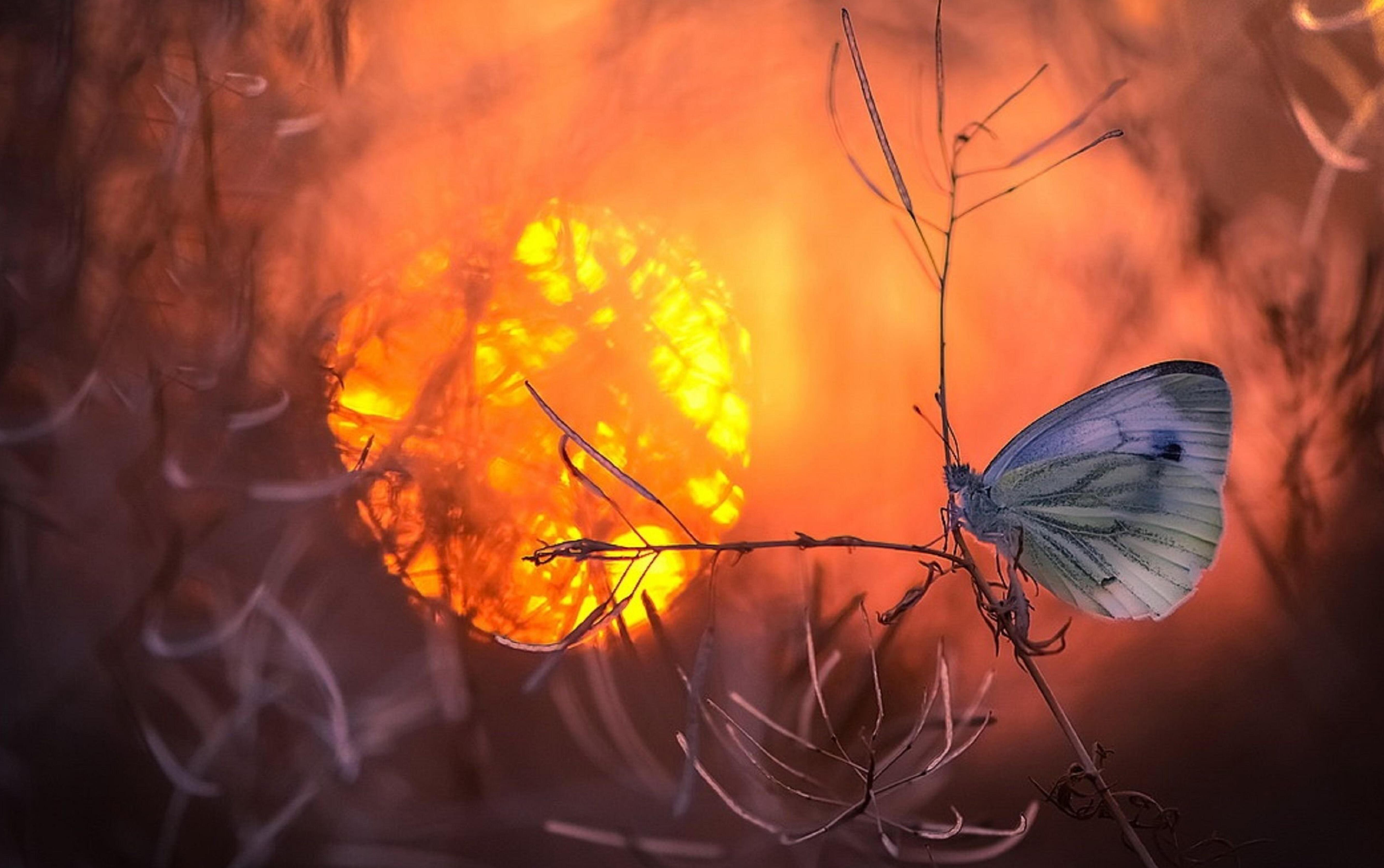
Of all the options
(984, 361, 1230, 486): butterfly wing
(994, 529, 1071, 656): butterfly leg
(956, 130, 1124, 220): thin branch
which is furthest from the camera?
(956, 130, 1124, 220): thin branch

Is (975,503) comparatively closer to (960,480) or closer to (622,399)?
(960,480)

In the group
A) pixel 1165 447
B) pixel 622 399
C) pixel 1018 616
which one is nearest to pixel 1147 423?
pixel 1165 447

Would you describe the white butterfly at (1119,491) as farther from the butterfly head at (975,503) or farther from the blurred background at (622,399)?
the blurred background at (622,399)

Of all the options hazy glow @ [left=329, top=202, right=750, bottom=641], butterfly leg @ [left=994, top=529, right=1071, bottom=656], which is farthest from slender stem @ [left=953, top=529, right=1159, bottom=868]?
hazy glow @ [left=329, top=202, right=750, bottom=641]

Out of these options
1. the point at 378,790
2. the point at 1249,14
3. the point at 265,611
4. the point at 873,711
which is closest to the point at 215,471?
the point at 265,611

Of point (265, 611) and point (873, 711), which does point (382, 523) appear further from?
point (873, 711)

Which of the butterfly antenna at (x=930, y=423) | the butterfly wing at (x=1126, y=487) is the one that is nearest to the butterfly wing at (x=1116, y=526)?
the butterfly wing at (x=1126, y=487)

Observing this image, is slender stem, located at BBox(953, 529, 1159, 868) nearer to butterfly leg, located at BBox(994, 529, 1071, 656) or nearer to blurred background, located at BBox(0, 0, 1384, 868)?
butterfly leg, located at BBox(994, 529, 1071, 656)

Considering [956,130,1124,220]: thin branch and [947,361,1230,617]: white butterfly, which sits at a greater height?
[956,130,1124,220]: thin branch
